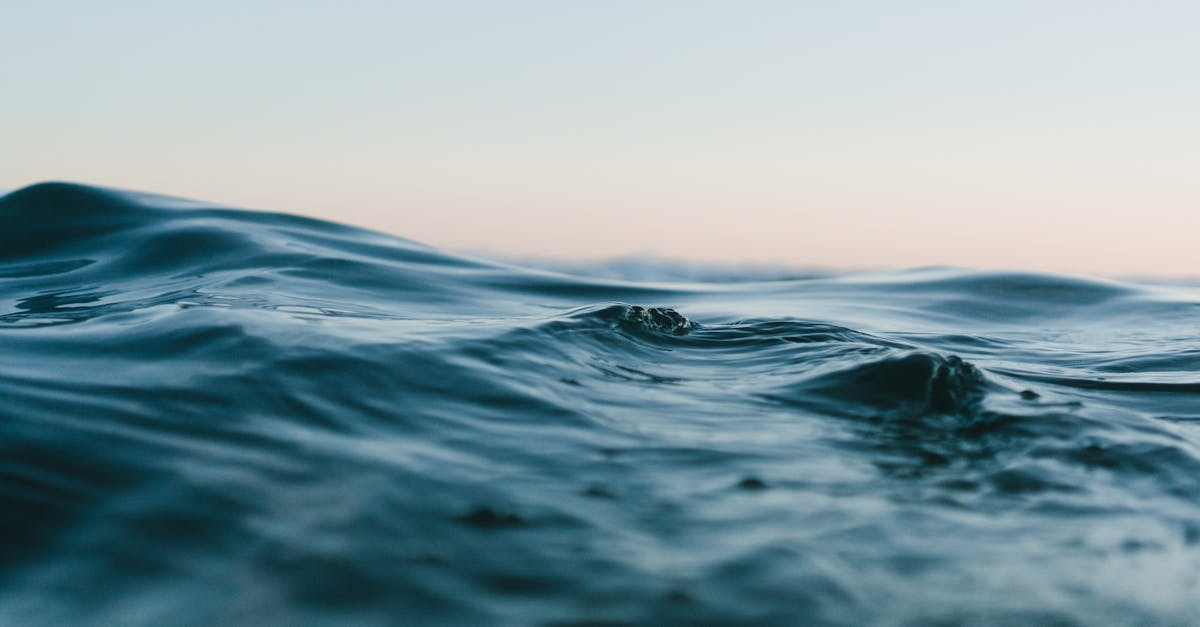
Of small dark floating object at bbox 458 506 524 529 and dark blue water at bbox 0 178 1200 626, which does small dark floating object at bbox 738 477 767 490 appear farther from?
small dark floating object at bbox 458 506 524 529

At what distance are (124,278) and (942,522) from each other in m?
5.86

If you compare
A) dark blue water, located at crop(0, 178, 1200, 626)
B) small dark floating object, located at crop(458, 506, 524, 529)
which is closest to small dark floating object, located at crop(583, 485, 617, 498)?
dark blue water, located at crop(0, 178, 1200, 626)

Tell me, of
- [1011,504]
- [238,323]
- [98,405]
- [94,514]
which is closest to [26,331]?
[238,323]

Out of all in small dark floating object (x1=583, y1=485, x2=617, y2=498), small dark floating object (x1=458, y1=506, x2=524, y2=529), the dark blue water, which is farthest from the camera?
small dark floating object (x1=583, y1=485, x2=617, y2=498)

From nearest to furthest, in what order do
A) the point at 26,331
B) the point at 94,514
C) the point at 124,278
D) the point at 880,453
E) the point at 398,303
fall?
the point at 94,514 < the point at 880,453 < the point at 26,331 < the point at 398,303 < the point at 124,278

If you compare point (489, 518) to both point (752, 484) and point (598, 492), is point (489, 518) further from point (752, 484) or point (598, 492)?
point (752, 484)

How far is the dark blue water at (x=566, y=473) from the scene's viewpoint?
Result: 1.99 meters

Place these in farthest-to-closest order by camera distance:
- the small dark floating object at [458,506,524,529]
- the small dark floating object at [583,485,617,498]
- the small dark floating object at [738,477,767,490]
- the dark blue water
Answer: the small dark floating object at [738,477,767,490] → the small dark floating object at [583,485,617,498] → the small dark floating object at [458,506,524,529] → the dark blue water

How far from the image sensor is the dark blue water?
199 centimetres

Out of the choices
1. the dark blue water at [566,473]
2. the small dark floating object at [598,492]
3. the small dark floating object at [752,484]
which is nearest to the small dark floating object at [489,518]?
the dark blue water at [566,473]

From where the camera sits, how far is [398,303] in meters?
6.03

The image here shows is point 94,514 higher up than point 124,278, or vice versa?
point 124,278

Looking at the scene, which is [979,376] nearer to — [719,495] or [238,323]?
[719,495]

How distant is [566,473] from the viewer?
2697mm
